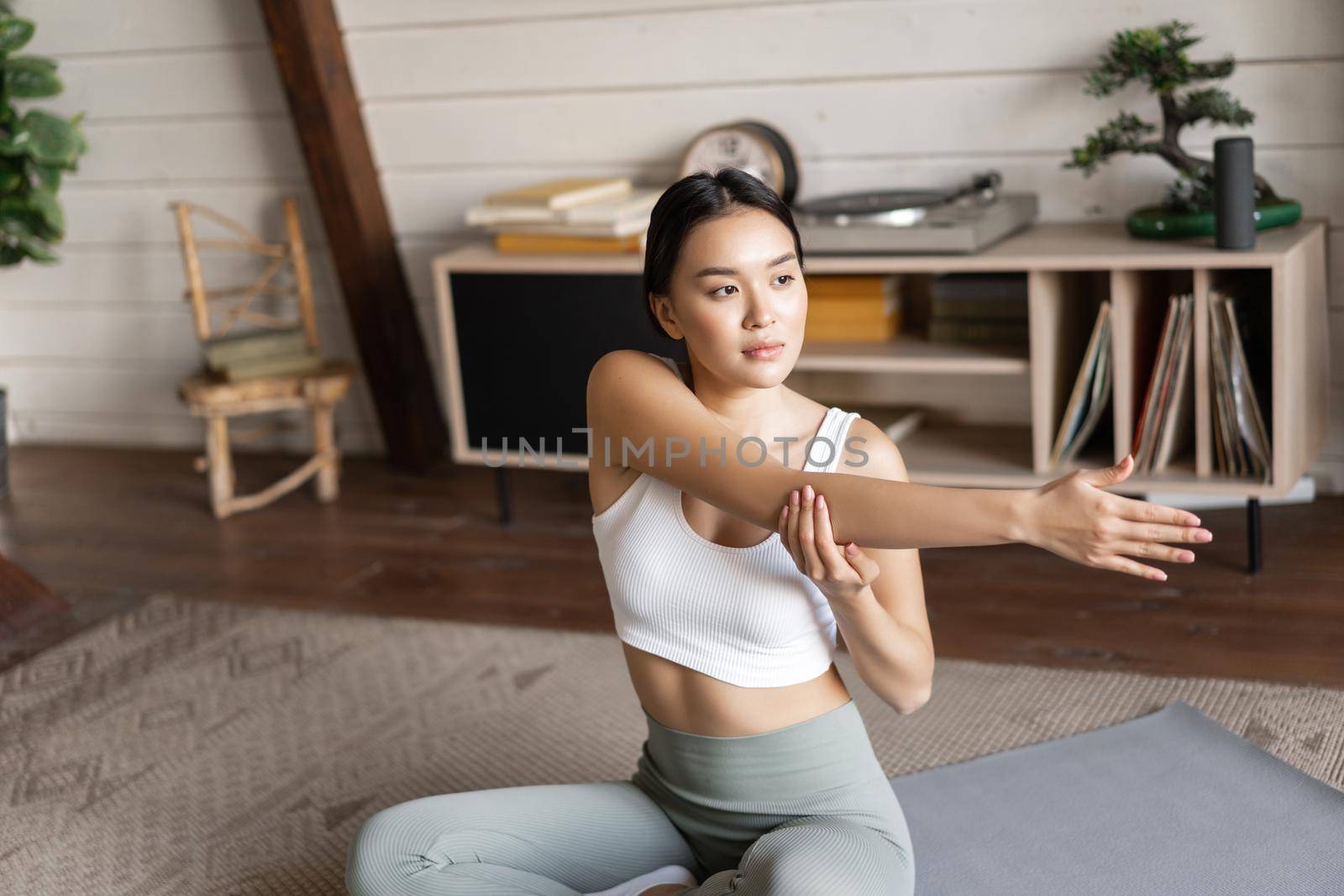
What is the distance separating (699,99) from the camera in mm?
2848

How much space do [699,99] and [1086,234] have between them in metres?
0.87

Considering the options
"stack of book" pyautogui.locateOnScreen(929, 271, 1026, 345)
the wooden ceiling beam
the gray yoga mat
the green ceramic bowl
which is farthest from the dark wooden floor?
the green ceramic bowl

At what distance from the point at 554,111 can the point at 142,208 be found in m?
1.30

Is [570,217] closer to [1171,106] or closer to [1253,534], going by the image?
[1171,106]

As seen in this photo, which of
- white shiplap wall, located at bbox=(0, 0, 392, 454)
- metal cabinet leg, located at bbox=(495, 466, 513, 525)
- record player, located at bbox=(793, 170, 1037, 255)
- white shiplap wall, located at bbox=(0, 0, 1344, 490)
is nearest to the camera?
record player, located at bbox=(793, 170, 1037, 255)

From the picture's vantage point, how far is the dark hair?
1225mm

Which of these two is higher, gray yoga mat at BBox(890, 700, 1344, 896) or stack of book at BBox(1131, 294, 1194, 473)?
stack of book at BBox(1131, 294, 1194, 473)

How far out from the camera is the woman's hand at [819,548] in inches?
44.2

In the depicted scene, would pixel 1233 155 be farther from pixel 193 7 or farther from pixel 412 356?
pixel 193 7

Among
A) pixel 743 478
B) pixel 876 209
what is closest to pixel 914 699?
pixel 743 478

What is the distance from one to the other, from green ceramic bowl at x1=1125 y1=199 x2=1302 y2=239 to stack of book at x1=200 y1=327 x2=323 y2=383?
1935 millimetres

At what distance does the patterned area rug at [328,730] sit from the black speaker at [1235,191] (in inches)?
28.0

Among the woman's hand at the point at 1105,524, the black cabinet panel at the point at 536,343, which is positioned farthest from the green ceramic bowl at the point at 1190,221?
the woman's hand at the point at 1105,524

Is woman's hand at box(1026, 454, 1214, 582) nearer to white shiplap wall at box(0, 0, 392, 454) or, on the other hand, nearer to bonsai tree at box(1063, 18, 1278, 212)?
bonsai tree at box(1063, 18, 1278, 212)
